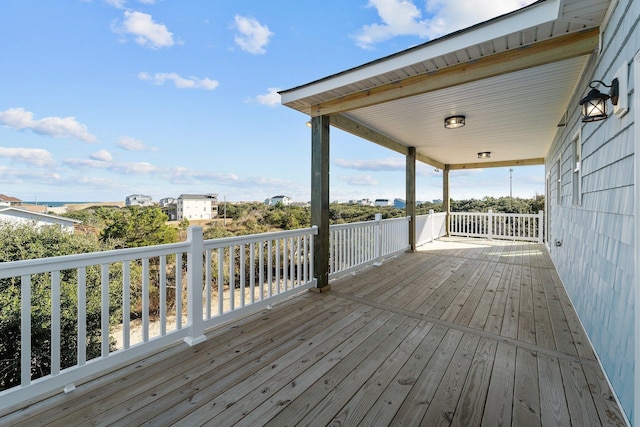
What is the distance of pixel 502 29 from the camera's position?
7.00 feet

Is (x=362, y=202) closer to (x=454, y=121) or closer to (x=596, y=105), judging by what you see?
(x=454, y=121)

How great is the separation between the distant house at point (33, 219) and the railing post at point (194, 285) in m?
10.4

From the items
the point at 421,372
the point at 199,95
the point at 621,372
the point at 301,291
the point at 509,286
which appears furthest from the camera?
the point at 199,95

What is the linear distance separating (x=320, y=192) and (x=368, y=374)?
234 cm

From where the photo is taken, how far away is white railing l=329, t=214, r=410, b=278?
14.2 feet

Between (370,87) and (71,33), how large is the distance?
10217 mm

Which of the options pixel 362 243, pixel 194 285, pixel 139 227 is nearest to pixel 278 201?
pixel 139 227

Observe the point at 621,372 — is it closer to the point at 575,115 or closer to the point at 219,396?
the point at 219,396

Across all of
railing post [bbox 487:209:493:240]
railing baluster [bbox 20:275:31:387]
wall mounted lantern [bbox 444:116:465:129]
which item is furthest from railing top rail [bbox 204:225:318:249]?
railing post [bbox 487:209:493:240]

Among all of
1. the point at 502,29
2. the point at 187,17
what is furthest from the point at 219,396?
the point at 187,17

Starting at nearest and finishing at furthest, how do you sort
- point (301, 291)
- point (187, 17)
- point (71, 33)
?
point (301, 291), point (187, 17), point (71, 33)

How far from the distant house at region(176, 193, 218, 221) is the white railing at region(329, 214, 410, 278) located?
1214 cm

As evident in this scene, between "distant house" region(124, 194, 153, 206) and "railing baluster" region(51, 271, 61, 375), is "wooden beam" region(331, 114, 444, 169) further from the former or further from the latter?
"distant house" region(124, 194, 153, 206)

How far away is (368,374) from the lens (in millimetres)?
1873
